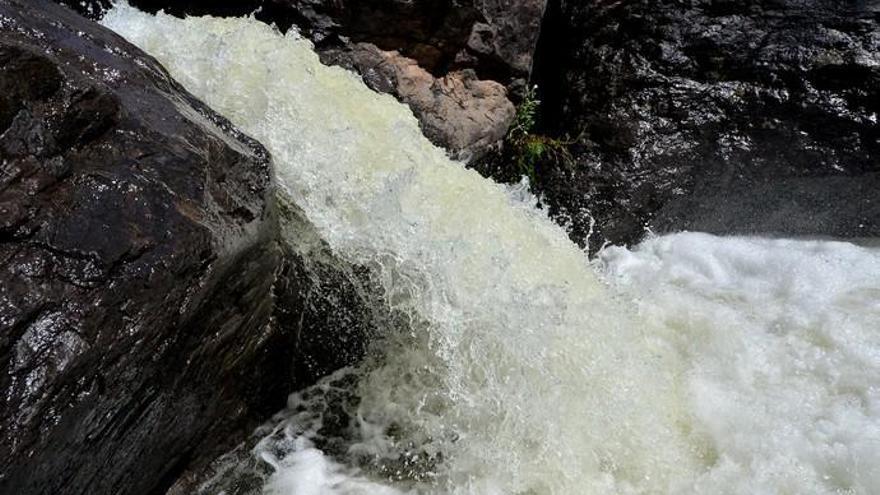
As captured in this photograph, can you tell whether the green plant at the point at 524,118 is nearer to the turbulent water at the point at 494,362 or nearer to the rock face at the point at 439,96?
the rock face at the point at 439,96

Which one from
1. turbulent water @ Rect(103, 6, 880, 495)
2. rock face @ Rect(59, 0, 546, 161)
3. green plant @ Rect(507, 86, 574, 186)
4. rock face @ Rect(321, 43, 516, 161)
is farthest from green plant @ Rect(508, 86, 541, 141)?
turbulent water @ Rect(103, 6, 880, 495)

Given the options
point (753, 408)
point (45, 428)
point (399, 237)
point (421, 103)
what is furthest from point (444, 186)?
point (45, 428)

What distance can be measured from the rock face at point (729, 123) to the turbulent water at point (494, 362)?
1.27 meters

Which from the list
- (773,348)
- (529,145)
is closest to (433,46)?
(529,145)

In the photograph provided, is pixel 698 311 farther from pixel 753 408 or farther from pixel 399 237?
pixel 399 237

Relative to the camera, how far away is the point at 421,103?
5.40m

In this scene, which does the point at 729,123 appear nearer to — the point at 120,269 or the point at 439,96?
the point at 439,96

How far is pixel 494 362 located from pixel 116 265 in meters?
1.72

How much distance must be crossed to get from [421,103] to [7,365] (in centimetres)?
380

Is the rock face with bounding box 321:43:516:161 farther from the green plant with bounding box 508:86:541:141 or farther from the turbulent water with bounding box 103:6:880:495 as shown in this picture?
the turbulent water with bounding box 103:6:880:495

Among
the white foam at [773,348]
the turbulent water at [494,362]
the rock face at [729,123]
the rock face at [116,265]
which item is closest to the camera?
the rock face at [116,265]

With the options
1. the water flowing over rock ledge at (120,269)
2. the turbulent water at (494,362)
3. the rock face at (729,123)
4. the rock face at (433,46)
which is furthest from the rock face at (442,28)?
the water flowing over rock ledge at (120,269)

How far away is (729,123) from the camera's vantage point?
577 cm

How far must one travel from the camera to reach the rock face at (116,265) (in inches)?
82.5
